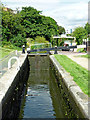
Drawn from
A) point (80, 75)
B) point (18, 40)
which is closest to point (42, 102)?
point (80, 75)

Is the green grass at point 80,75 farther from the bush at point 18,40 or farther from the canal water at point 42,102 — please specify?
the bush at point 18,40

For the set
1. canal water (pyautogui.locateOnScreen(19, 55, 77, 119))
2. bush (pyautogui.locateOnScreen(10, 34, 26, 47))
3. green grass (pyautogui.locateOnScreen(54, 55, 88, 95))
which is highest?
bush (pyautogui.locateOnScreen(10, 34, 26, 47))

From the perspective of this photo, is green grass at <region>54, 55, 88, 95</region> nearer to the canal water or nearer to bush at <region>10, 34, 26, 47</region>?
the canal water

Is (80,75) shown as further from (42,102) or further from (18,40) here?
(18,40)

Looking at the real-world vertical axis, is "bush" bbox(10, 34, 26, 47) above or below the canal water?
above

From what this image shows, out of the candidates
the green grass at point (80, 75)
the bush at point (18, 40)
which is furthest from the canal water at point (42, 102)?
the bush at point (18, 40)

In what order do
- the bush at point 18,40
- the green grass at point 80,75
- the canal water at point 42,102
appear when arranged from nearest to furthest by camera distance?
the green grass at point 80,75, the canal water at point 42,102, the bush at point 18,40

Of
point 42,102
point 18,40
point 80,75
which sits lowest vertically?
point 42,102

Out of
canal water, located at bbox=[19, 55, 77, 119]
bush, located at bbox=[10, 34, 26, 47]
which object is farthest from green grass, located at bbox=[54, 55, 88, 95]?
bush, located at bbox=[10, 34, 26, 47]

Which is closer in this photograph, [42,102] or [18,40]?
[42,102]

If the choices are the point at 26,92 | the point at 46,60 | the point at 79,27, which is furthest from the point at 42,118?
the point at 79,27

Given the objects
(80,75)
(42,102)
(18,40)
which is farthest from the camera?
(18,40)

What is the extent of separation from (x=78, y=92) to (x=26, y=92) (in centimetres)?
549

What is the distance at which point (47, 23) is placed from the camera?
42156mm
